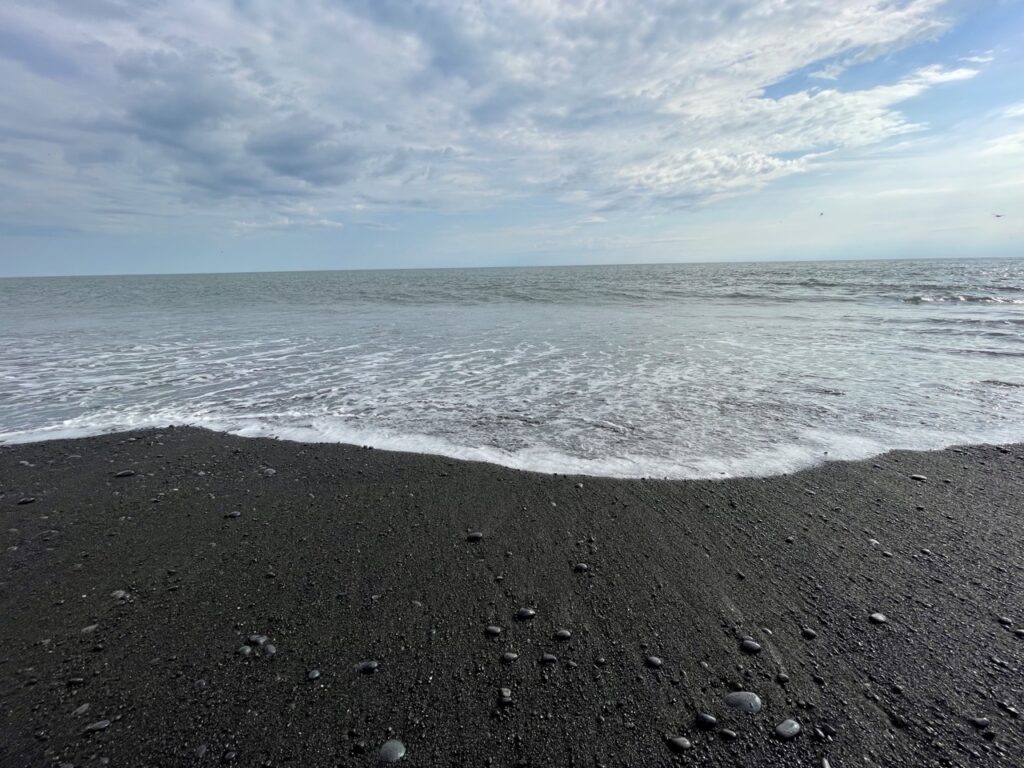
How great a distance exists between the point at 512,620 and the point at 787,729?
1484 millimetres

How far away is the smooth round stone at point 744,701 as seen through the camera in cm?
236

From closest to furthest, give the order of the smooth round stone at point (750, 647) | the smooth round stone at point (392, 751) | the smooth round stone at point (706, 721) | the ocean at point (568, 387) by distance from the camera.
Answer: the smooth round stone at point (392, 751) → the smooth round stone at point (706, 721) → the smooth round stone at point (750, 647) → the ocean at point (568, 387)

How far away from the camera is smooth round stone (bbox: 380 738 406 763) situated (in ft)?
7.06

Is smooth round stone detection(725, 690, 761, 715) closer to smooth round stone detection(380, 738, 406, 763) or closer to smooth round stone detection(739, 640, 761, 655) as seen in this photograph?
smooth round stone detection(739, 640, 761, 655)

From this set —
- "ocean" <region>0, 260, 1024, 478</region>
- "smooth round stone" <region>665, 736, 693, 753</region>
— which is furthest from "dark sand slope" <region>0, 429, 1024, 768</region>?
"ocean" <region>0, 260, 1024, 478</region>

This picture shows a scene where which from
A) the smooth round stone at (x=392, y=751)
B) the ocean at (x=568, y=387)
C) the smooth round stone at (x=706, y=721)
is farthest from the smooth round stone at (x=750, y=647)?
the ocean at (x=568, y=387)

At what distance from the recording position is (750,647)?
273cm

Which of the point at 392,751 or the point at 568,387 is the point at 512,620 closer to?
the point at 392,751

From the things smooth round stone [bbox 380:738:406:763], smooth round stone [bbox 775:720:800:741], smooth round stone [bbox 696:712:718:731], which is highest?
smooth round stone [bbox 380:738:406:763]

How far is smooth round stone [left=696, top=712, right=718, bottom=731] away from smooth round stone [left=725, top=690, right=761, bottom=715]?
0.14 meters

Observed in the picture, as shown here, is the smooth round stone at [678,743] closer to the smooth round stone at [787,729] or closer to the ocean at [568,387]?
the smooth round stone at [787,729]

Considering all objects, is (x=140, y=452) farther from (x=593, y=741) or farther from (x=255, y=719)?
(x=593, y=741)

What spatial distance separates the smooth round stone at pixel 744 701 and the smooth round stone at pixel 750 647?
300 mm

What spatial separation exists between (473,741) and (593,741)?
55 centimetres
